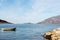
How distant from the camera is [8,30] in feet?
249

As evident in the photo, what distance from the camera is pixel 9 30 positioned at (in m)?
75.7

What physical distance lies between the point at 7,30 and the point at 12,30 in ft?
6.95

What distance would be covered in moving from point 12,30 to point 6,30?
256cm

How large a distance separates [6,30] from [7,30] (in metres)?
0.46

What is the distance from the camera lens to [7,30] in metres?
75.4

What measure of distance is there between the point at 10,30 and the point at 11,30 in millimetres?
418

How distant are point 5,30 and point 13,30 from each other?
3.39m

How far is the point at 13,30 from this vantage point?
76.0m

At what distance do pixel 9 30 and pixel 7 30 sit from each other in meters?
0.86

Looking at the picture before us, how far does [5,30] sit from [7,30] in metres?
0.89

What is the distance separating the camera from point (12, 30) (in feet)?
249

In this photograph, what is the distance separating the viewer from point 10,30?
2980 inches

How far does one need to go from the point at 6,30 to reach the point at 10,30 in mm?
1697

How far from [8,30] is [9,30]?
0.55 meters
